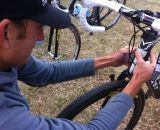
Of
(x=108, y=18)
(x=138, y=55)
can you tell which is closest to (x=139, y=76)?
(x=138, y=55)

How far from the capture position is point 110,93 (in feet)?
10.1

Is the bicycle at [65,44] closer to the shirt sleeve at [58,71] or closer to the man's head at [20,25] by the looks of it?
the shirt sleeve at [58,71]

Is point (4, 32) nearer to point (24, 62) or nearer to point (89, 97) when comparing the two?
point (24, 62)

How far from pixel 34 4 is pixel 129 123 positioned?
7.34 feet

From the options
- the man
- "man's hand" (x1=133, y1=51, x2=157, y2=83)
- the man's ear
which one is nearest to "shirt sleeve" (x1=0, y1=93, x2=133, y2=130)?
the man

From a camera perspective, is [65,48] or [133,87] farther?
[65,48]

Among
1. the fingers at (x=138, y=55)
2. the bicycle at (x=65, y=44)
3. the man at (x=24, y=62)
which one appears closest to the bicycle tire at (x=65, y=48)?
the bicycle at (x=65, y=44)

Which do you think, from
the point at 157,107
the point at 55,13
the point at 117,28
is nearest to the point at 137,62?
the point at 55,13

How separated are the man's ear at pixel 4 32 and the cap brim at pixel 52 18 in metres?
0.16

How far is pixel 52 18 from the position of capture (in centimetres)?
198

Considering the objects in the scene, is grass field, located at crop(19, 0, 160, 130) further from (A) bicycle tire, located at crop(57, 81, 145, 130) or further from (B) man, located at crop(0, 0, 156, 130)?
(B) man, located at crop(0, 0, 156, 130)

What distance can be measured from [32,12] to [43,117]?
66cm

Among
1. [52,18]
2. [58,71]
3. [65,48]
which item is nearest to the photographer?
[52,18]

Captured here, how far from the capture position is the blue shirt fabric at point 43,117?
6.42 feet
